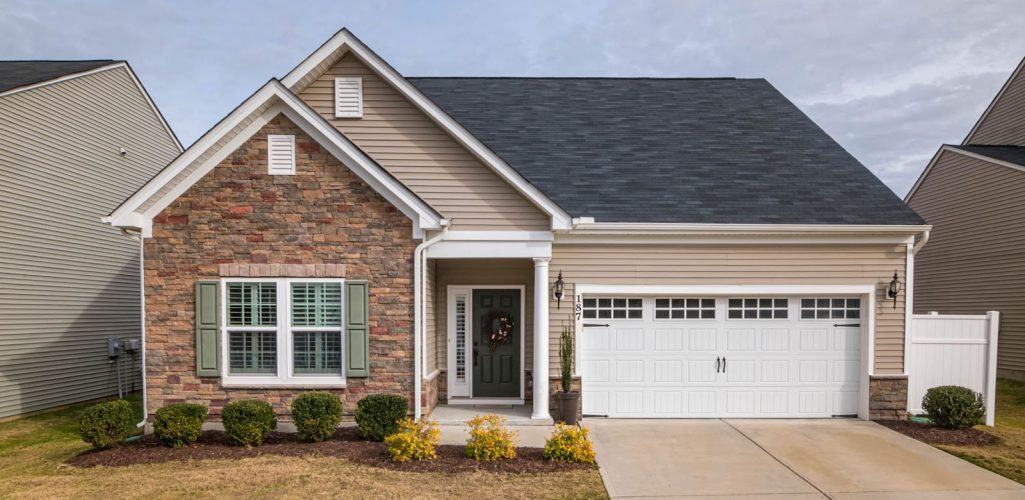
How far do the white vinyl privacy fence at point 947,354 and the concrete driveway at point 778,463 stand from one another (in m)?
1.43

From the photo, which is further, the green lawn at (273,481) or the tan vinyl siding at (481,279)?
the tan vinyl siding at (481,279)

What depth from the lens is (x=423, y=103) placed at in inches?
373

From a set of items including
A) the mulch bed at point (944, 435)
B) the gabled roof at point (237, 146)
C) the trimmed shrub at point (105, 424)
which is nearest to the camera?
the trimmed shrub at point (105, 424)

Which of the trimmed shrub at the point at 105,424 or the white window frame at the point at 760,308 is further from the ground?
the white window frame at the point at 760,308

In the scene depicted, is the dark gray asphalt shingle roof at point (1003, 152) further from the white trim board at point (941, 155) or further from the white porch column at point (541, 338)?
the white porch column at point (541, 338)

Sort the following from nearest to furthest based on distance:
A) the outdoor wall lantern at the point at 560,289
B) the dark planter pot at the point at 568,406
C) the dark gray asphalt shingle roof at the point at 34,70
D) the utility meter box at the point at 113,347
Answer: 1. the dark planter pot at the point at 568,406
2. the outdoor wall lantern at the point at 560,289
3. the dark gray asphalt shingle roof at the point at 34,70
4. the utility meter box at the point at 113,347

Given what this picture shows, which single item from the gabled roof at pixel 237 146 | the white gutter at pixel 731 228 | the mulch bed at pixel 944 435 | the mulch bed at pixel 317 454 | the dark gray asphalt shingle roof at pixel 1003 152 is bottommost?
the mulch bed at pixel 944 435

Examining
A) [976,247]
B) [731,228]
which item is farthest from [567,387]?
A: [976,247]

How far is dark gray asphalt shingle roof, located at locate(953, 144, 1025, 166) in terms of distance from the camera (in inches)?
604

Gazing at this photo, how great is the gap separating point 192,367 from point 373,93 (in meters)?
5.18

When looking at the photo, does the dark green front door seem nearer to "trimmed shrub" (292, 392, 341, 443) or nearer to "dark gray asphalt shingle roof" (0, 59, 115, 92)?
"trimmed shrub" (292, 392, 341, 443)

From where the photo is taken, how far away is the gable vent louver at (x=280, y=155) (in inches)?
347

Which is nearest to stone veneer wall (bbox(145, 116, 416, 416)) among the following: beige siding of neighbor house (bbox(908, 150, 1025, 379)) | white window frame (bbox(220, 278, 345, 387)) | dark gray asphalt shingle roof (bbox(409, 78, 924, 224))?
white window frame (bbox(220, 278, 345, 387))

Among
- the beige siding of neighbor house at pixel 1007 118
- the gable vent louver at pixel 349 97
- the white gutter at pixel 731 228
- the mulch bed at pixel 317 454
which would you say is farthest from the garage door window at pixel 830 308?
the beige siding of neighbor house at pixel 1007 118
